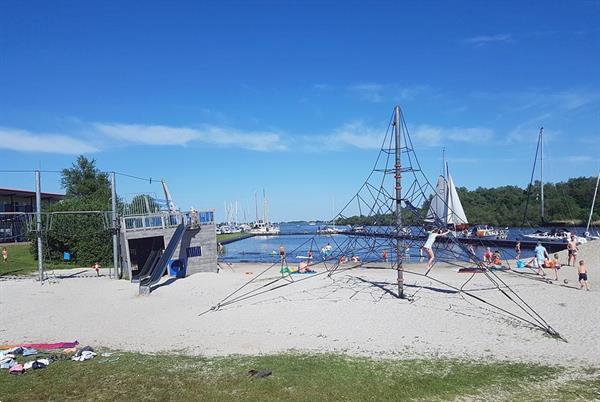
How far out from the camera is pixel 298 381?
9.02m

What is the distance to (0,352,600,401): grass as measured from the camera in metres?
8.31

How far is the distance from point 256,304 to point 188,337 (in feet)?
14.7

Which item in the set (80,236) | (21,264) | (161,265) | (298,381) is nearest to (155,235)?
(161,265)

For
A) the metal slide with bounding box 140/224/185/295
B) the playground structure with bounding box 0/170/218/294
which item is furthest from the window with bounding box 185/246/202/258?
the metal slide with bounding box 140/224/185/295

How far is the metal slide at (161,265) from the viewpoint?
21919mm

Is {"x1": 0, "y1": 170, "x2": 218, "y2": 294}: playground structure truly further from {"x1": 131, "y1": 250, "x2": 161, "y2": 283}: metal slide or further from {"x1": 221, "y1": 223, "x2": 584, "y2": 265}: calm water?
{"x1": 221, "y1": 223, "x2": 584, "y2": 265}: calm water

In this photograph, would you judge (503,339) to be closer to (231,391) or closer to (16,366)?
(231,391)

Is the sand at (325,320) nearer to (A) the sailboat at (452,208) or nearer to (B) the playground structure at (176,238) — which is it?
(B) the playground structure at (176,238)

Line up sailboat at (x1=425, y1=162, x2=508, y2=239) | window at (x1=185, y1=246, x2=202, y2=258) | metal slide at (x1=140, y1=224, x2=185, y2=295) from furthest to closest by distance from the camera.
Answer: sailboat at (x1=425, y1=162, x2=508, y2=239)
window at (x1=185, y1=246, x2=202, y2=258)
metal slide at (x1=140, y1=224, x2=185, y2=295)

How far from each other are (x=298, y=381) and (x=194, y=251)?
66.0ft

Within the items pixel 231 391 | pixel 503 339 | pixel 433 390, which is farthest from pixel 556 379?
pixel 231 391

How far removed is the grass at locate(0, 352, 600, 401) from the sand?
1146 millimetres

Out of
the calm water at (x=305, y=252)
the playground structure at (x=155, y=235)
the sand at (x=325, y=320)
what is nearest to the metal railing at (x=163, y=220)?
the playground structure at (x=155, y=235)

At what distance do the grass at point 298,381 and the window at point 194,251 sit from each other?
55.7 feet
